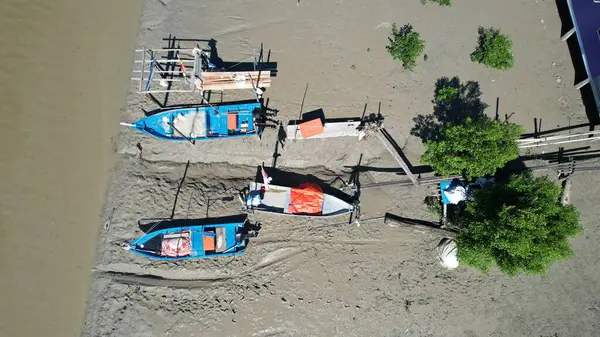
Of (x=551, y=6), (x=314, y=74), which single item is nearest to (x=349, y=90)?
(x=314, y=74)

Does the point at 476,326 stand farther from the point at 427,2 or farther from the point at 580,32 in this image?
the point at 427,2

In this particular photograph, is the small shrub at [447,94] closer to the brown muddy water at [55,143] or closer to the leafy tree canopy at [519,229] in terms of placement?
the leafy tree canopy at [519,229]

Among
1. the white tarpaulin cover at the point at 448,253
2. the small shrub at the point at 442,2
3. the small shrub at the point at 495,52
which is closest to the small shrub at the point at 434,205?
the white tarpaulin cover at the point at 448,253

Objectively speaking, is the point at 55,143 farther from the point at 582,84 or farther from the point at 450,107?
the point at 582,84

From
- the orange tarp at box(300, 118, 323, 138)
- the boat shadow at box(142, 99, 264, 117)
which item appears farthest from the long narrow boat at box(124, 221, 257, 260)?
the boat shadow at box(142, 99, 264, 117)

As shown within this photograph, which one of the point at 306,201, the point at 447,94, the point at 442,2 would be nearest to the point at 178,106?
the point at 306,201

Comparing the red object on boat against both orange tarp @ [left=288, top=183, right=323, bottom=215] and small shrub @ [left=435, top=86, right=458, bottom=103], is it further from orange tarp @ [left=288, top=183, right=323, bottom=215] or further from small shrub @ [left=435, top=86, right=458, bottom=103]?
small shrub @ [left=435, top=86, right=458, bottom=103]
